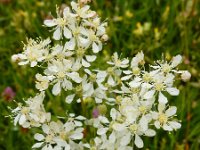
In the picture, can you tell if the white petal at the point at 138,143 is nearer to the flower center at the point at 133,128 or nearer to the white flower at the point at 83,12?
the flower center at the point at 133,128

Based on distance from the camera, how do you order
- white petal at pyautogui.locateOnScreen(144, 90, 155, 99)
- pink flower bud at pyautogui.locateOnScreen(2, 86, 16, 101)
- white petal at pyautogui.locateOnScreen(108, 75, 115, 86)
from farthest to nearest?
pink flower bud at pyautogui.locateOnScreen(2, 86, 16, 101)
white petal at pyautogui.locateOnScreen(108, 75, 115, 86)
white petal at pyautogui.locateOnScreen(144, 90, 155, 99)

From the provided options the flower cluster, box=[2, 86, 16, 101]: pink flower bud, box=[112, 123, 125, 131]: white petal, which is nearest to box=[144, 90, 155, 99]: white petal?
the flower cluster

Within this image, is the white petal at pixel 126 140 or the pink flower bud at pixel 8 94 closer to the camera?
the white petal at pixel 126 140

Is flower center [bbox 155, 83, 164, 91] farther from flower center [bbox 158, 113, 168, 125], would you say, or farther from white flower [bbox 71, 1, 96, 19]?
white flower [bbox 71, 1, 96, 19]

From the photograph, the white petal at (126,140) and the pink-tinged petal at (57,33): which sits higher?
the pink-tinged petal at (57,33)

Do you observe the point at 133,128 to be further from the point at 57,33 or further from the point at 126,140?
the point at 57,33

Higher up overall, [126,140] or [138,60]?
[138,60]

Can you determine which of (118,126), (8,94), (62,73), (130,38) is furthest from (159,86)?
(130,38)

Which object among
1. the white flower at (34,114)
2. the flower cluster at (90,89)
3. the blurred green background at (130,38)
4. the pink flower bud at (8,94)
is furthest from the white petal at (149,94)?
the pink flower bud at (8,94)

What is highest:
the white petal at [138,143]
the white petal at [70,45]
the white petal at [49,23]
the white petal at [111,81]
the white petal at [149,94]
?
the white petal at [49,23]

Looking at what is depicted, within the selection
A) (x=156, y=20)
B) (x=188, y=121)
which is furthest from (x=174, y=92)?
(x=156, y=20)
